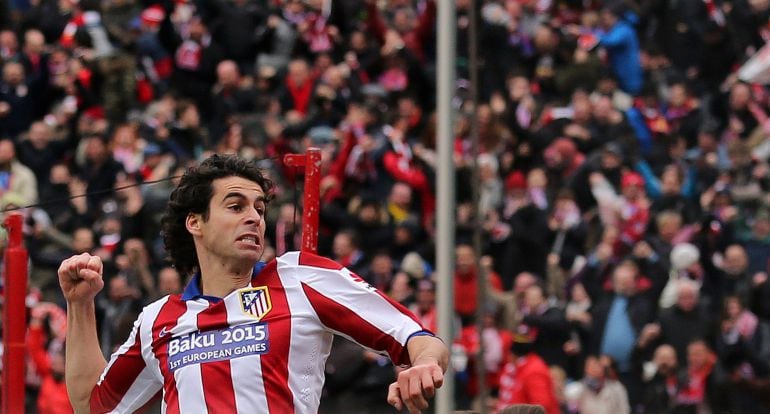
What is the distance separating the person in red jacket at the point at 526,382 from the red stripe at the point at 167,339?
6.43 m

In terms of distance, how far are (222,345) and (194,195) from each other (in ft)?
1.78

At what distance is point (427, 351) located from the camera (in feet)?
15.3

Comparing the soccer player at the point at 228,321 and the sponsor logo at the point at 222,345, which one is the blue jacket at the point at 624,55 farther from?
the sponsor logo at the point at 222,345

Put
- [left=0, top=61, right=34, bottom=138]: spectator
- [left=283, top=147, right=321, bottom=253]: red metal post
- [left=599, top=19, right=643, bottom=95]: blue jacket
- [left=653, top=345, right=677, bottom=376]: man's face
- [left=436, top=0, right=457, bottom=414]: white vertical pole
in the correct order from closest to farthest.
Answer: [left=283, top=147, right=321, bottom=253]: red metal post
[left=436, top=0, right=457, bottom=414]: white vertical pole
[left=653, top=345, right=677, bottom=376]: man's face
[left=0, top=61, right=34, bottom=138]: spectator
[left=599, top=19, right=643, bottom=95]: blue jacket

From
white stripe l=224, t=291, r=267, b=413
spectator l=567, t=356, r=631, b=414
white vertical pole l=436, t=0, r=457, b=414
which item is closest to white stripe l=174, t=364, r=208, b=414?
white stripe l=224, t=291, r=267, b=413

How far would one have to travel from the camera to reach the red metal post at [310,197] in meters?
5.92

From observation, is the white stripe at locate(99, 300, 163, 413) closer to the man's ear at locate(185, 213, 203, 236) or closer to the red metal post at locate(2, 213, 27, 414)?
the man's ear at locate(185, 213, 203, 236)

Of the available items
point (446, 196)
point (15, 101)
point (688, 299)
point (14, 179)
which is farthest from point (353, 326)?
point (15, 101)

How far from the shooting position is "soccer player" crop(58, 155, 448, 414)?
508 centimetres

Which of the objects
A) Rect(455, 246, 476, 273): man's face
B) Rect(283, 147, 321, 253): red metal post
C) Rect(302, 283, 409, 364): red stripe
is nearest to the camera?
Rect(302, 283, 409, 364): red stripe

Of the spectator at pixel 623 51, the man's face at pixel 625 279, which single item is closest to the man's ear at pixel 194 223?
the man's face at pixel 625 279

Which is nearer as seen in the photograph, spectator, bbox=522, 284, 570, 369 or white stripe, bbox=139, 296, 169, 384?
white stripe, bbox=139, 296, 169, 384

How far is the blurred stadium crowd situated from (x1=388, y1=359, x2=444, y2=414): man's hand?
617 cm

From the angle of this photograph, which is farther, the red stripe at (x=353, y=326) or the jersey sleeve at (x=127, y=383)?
the jersey sleeve at (x=127, y=383)
